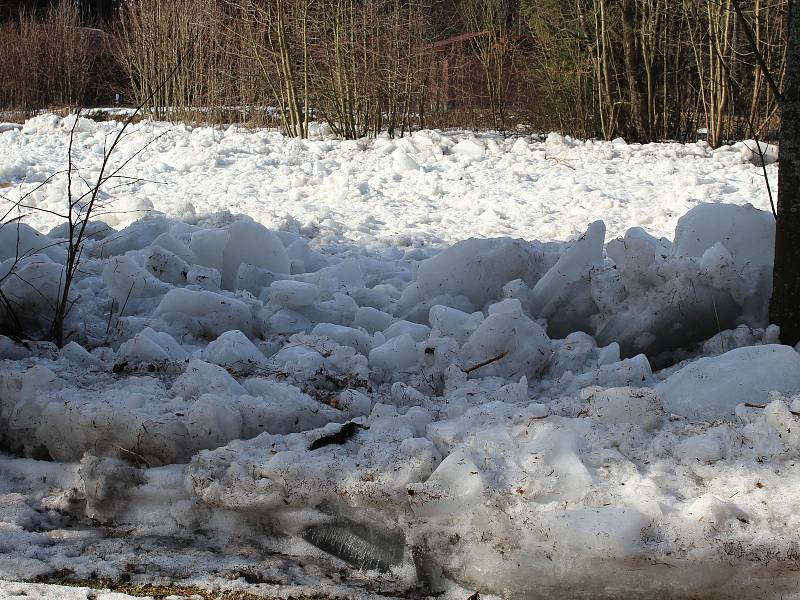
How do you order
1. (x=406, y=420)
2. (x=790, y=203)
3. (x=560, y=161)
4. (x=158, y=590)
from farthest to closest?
(x=560, y=161) → (x=790, y=203) → (x=406, y=420) → (x=158, y=590)

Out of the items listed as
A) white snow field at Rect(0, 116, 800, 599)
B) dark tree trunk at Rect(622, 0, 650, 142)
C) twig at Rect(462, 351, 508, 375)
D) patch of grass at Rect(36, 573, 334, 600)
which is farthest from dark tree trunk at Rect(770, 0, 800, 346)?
dark tree trunk at Rect(622, 0, 650, 142)

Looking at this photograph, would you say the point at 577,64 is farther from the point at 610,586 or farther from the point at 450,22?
the point at 610,586

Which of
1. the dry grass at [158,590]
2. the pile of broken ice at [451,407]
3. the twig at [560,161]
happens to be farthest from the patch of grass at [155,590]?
the twig at [560,161]

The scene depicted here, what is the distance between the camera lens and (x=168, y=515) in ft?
6.40

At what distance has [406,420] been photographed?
210 cm

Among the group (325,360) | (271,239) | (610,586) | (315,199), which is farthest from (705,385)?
(315,199)

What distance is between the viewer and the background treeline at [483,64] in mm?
9008

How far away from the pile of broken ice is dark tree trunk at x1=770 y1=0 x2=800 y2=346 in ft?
0.36

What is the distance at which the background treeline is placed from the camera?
901cm

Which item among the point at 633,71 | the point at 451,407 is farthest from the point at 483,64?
the point at 451,407

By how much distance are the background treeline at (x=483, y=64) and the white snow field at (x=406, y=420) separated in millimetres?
5350

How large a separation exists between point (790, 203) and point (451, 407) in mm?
1225

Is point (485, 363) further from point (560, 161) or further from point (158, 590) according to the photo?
point (560, 161)

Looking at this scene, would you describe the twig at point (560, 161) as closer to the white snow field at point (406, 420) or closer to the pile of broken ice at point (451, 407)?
the white snow field at point (406, 420)
